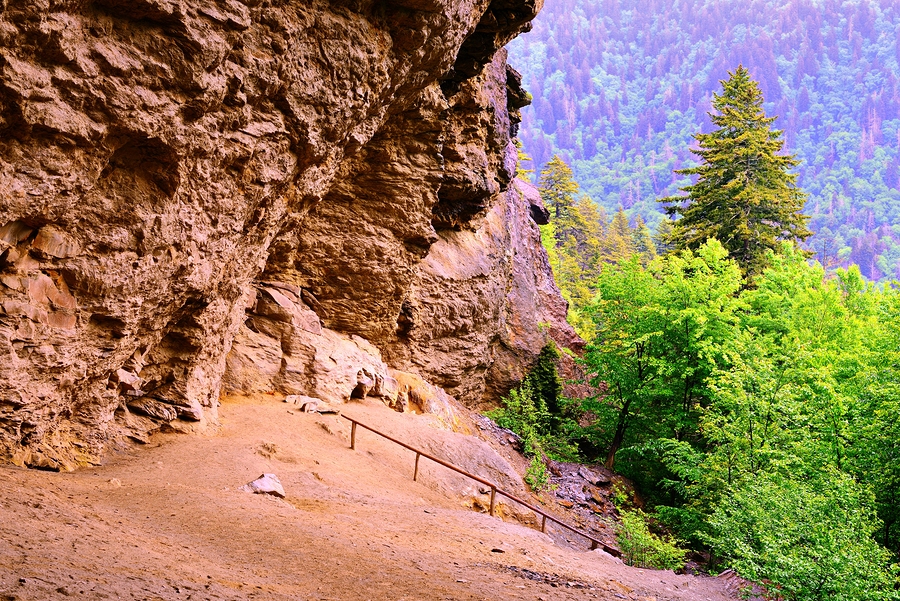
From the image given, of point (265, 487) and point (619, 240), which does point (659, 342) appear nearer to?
point (265, 487)

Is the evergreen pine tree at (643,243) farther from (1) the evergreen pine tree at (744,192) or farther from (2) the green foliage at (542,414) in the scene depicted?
(2) the green foliage at (542,414)

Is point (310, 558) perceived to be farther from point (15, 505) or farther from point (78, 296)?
point (78, 296)

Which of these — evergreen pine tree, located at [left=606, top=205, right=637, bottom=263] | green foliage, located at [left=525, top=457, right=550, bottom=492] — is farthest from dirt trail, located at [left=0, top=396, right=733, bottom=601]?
evergreen pine tree, located at [left=606, top=205, right=637, bottom=263]

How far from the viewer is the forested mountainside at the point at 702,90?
127 meters

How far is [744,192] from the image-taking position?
2811cm

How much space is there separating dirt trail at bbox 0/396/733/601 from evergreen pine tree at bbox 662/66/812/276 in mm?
19569

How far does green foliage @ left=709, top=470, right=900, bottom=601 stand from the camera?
30.2 ft

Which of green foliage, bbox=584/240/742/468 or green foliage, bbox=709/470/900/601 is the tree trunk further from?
green foliage, bbox=709/470/900/601

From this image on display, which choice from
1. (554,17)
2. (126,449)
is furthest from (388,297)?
(554,17)

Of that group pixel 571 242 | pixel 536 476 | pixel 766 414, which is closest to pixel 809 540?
pixel 766 414

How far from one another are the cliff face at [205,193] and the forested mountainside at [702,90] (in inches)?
4284

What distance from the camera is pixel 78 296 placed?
8.49 m

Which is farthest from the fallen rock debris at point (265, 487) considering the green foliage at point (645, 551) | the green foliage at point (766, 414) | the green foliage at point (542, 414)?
the green foliage at point (542, 414)

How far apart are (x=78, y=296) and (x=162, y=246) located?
1.34 m
